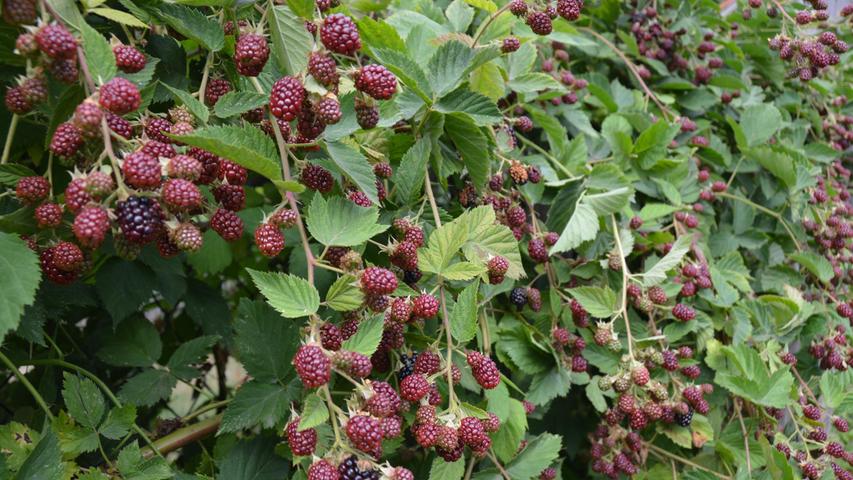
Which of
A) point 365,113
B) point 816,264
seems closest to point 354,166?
point 365,113

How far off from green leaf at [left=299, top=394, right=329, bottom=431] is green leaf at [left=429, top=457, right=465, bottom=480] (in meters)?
0.34

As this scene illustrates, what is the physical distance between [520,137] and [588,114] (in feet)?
1.35

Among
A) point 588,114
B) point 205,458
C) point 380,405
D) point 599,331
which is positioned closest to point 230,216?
point 380,405

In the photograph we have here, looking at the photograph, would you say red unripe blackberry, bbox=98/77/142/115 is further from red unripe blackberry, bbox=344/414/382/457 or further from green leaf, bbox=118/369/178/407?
green leaf, bbox=118/369/178/407

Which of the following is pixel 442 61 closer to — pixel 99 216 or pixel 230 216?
pixel 230 216

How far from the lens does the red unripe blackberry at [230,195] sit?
907 millimetres

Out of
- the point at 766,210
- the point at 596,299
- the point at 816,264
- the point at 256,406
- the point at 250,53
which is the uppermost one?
the point at 250,53

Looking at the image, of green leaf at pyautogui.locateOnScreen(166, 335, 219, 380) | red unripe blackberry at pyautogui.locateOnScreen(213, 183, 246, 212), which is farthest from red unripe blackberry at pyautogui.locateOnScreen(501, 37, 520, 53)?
green leaf at pyautogui.locateOnScreen(166, 335, 219, 380)

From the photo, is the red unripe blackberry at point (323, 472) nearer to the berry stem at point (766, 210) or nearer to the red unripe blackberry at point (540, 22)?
the red unripe blackberry at point (540, 22)

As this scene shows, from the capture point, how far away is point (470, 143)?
125 cm

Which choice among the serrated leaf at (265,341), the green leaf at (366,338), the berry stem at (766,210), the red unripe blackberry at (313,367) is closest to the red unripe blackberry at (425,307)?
the green leaf at (366,338)

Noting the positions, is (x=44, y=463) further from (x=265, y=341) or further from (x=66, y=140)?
(x=66, y=140)

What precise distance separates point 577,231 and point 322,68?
0.84 meters

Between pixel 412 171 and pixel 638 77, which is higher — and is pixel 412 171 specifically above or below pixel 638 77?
above
